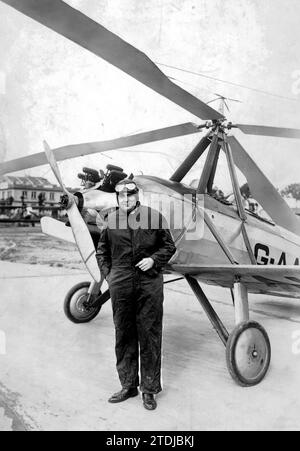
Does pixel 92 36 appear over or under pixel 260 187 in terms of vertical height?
over

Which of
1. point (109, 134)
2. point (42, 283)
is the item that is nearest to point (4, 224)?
→ point (42, 283)

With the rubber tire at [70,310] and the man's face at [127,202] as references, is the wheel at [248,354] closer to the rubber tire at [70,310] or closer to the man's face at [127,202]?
the man's face at [127,202]

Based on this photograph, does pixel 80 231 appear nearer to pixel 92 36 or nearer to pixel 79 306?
pixel 92 36

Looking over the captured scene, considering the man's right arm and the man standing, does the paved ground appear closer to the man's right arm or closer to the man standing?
the man standing

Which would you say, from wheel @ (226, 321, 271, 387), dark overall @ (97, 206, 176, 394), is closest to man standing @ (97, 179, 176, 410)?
dark overall @ (97, 206, 176, 394)

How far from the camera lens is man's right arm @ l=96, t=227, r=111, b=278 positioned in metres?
2.92

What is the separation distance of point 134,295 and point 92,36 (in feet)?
5.56

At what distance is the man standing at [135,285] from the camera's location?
2.83 m

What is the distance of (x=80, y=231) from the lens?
3.39 metres

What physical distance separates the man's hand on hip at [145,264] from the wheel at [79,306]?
2401 mm

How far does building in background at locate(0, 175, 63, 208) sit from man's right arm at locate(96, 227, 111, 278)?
7.50 m

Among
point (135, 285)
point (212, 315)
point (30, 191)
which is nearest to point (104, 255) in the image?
point (135, 285)

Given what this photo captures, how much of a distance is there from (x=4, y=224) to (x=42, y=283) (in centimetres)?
1006

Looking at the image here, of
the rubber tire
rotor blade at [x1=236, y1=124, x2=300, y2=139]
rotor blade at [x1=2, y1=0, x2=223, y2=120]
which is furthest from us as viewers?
the rubber tire
